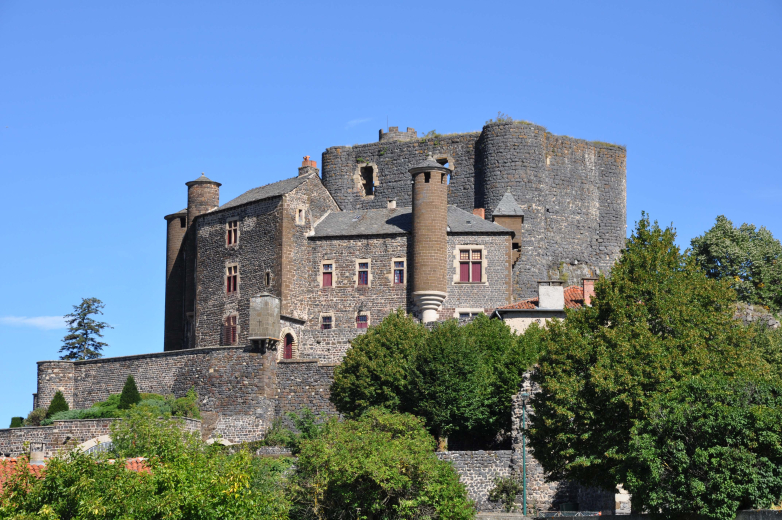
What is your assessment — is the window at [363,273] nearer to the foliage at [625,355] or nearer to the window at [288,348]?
the window at [288,348]

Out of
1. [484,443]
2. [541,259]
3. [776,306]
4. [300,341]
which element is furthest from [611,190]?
[484,443]

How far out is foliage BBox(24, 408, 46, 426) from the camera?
57531 mm

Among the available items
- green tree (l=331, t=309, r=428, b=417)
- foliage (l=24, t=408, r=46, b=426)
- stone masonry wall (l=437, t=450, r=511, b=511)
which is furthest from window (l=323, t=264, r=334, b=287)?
stone masonry wall (l=437, t=450, r=511, b=511)

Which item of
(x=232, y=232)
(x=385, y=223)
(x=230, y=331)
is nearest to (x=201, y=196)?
(x=232, y=232)

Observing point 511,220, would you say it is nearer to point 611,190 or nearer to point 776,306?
point 611,190

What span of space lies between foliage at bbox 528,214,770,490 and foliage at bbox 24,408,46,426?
29693 mm

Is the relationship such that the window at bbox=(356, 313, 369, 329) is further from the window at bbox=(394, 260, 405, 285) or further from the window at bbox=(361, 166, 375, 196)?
the window at bbox=(361, 166, 375, 196)

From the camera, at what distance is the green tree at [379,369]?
47406 mm

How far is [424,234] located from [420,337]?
9.07m

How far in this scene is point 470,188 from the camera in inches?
2643

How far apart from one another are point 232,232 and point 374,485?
90.3 feet

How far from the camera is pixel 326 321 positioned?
59094 mm

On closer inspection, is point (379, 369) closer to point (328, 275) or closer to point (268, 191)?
point (328, 275)

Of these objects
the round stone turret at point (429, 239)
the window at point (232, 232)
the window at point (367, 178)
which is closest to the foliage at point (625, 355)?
the round stone turret at point (429, 239)
